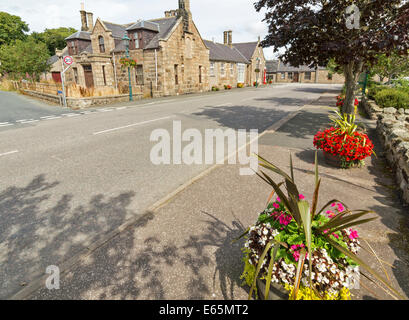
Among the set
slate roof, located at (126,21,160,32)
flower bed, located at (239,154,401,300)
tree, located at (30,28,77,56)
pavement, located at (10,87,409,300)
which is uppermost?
tree, located at (30,28,77,56)

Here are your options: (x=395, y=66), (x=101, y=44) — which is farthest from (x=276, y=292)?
(x=101, y=44)

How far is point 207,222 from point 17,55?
3804cm

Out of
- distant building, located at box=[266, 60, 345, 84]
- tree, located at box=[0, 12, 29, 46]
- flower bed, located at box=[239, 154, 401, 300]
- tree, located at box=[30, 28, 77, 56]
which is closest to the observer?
flower bed, located at box=[239, 154, 401, 300]

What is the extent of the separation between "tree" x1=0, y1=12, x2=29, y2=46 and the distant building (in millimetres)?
63930

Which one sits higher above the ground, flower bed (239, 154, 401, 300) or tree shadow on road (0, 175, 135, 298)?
flower bed (239, 154, 401, 300)

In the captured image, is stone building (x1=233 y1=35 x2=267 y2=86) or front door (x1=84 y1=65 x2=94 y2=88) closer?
front door (x1=84 y1=65 x2=94 y2=88)

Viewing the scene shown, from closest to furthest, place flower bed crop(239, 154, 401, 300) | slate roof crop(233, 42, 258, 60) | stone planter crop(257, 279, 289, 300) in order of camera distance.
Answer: flower bed crop(239, 154, 401, 300), stone planter crop(257, 279, 289, 300), slate roof crop(233, 42, 258, 60)

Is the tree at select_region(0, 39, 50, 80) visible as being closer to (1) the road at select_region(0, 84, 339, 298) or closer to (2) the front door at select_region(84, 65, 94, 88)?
(2) the front door at select_region(84, 65, 94, 88)

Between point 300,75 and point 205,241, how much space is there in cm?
6887

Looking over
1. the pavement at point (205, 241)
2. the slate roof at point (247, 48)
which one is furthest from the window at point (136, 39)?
the slate roof at point (247, 48)

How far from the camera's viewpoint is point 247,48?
51.4 meters

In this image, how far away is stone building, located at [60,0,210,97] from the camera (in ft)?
86.9

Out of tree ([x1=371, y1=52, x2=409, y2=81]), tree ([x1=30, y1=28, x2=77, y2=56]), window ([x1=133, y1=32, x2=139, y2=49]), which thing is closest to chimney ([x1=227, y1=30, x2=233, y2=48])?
window ([x1=133, y1=32, x2=139, y2=49])

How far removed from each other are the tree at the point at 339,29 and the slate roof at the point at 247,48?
43.8 metres
